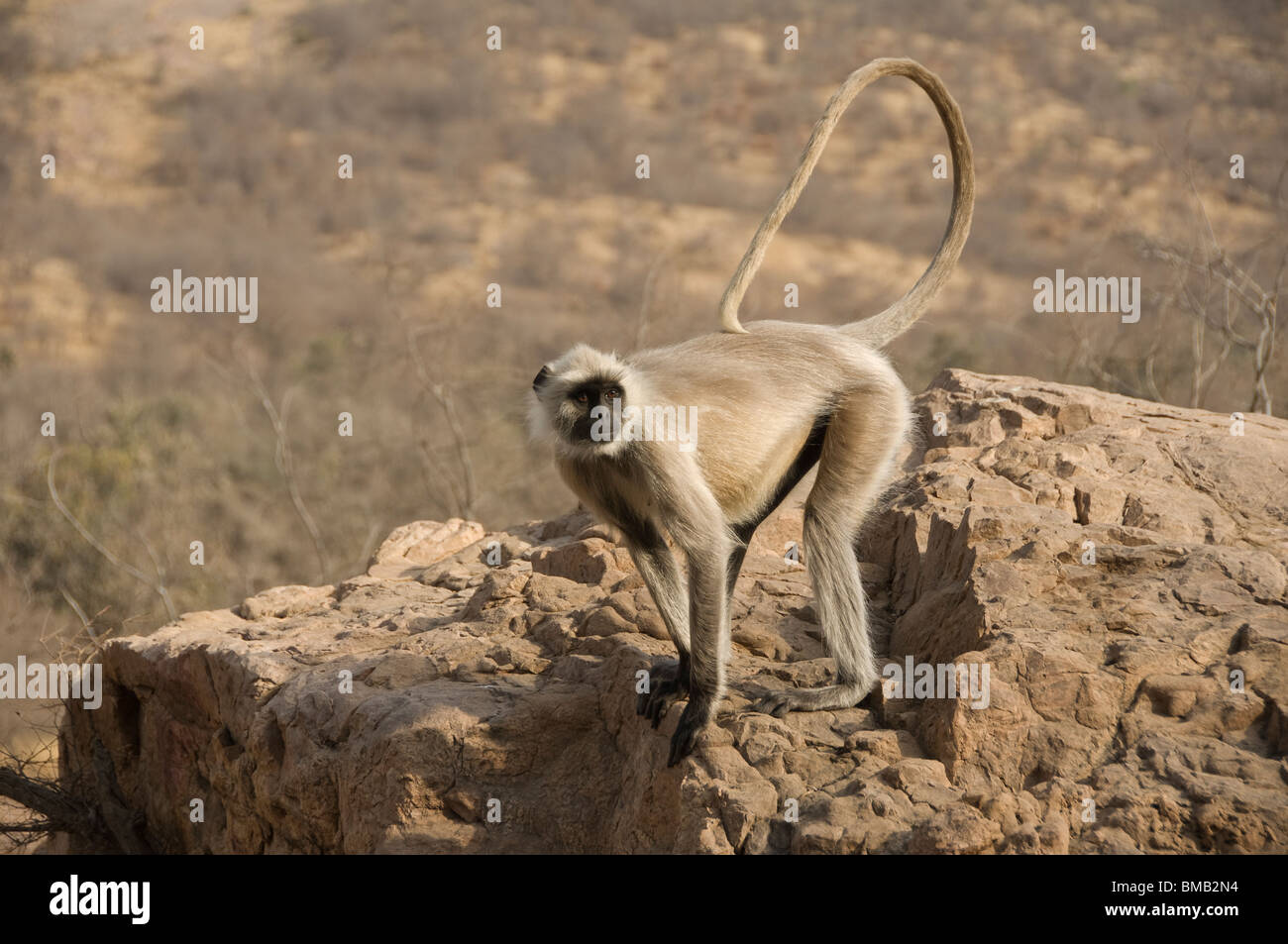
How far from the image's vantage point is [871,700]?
12.9 ft

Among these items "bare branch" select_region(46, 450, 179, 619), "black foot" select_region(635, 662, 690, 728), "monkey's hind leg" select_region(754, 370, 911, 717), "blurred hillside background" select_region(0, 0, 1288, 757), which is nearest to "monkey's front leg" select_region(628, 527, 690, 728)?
"black foot" select_region(635, 662, 690, 728)

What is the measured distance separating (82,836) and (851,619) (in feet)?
14.5

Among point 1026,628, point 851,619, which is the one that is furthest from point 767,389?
point 1026,628

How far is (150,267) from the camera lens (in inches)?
766

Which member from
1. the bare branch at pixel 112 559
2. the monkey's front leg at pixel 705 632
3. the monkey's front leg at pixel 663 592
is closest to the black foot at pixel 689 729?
the monkey's front leg at pixel 705 632

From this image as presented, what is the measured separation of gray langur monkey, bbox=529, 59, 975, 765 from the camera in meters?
3.84

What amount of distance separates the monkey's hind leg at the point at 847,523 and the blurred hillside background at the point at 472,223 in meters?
6.01

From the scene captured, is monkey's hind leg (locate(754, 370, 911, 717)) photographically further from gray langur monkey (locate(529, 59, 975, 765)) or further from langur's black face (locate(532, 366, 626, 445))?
langur's black face (locate(532, 366, 626, 445))

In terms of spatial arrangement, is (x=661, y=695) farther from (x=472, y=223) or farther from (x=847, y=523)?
(x=472, y=223)

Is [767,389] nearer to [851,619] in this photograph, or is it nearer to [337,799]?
[851,619]

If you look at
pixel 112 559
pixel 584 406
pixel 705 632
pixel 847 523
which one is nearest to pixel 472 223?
pixel 112 559

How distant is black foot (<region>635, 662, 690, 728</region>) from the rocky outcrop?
0.18ft

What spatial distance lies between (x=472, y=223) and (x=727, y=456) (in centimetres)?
1814

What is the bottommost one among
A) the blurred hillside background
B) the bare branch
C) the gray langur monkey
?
the bare branch
